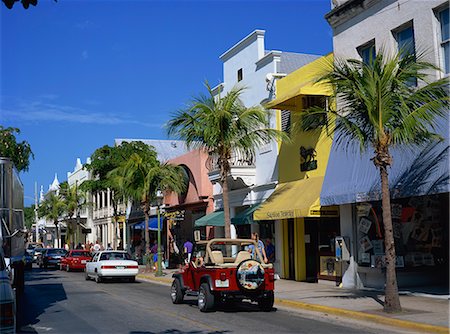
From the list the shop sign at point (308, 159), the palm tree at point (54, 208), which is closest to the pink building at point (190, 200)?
the shop sign at point (308, 159)

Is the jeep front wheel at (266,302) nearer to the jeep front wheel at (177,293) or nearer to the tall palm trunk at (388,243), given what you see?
the jeep front wheel at (177,293)

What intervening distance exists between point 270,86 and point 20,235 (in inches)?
462

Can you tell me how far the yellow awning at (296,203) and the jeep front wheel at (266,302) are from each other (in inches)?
184

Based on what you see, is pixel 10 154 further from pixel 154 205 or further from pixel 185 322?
pixel 185 322

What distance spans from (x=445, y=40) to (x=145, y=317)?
1029cm

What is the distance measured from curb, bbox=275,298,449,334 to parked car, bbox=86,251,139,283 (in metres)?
10.1

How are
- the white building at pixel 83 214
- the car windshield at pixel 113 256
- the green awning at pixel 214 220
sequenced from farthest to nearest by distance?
the white building at pixel 83 214, the green awning at pixel 214 220, the car windshield at pixel 113 256

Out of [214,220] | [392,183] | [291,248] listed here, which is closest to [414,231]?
[392,183]

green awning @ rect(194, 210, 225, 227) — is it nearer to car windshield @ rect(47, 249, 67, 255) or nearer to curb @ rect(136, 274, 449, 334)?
curb @ rect(136, 274, 449, 334)

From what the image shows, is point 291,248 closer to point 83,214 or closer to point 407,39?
point 407,39

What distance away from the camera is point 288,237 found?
73.2ft

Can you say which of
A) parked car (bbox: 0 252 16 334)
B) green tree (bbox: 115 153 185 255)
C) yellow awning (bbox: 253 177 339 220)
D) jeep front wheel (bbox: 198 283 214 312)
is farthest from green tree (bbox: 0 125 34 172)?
parked car (bbox: 0 252 16 334)

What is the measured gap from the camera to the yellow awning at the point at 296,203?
60.4 feet

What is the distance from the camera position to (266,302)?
1416cm
